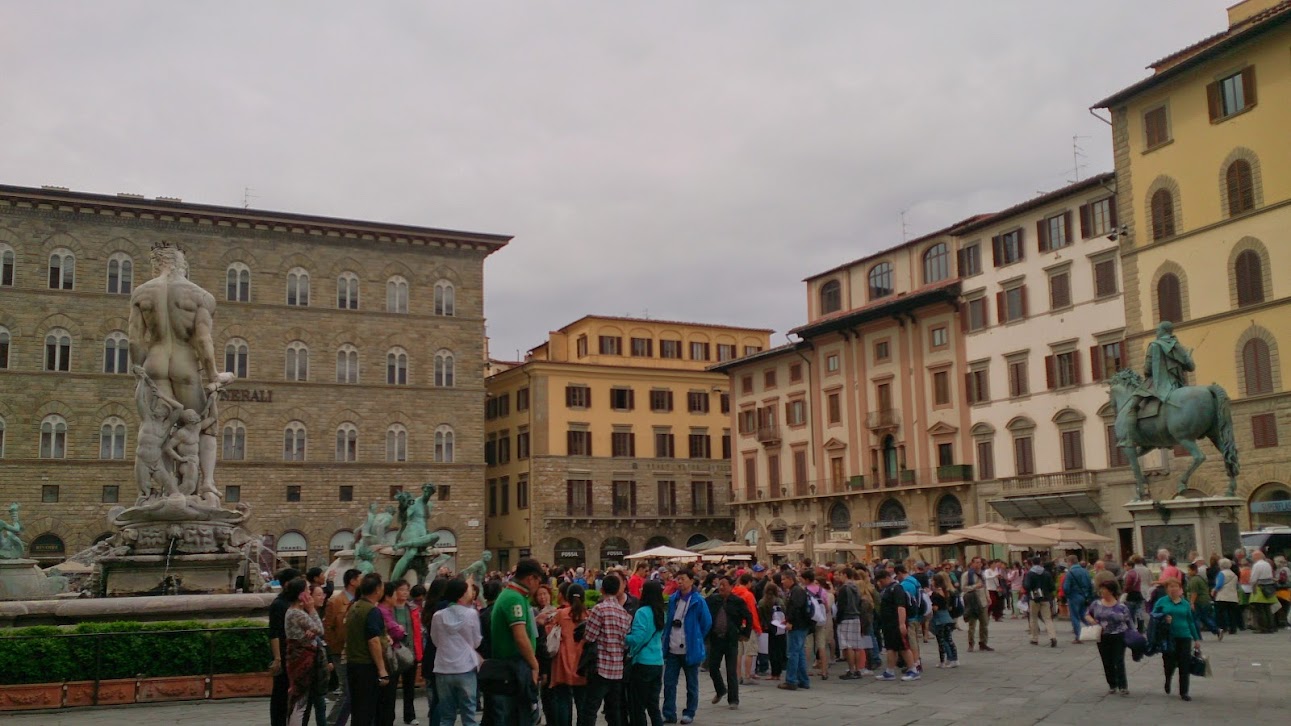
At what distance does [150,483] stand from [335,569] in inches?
477

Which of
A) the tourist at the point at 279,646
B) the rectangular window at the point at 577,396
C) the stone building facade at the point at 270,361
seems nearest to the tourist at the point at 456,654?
the tourist at the point at 279,646

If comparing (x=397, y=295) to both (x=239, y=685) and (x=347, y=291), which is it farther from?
(x=239, y=685)

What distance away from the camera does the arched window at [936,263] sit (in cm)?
5097

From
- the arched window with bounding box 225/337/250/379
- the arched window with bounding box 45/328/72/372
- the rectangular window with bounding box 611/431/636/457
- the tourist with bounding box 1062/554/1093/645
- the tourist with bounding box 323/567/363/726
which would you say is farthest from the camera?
the rectangular window with bounding box 611/431/636/457

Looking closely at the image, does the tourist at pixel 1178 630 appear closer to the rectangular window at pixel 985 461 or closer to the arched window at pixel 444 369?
the rectangular window at pixel 985 461

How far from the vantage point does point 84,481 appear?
4862cm

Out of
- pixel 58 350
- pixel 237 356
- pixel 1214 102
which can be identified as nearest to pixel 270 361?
pixel 237 356

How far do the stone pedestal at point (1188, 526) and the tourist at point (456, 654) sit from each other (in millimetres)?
14870

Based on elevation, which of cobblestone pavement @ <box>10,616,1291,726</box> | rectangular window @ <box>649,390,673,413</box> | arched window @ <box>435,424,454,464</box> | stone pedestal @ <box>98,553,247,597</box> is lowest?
cobblestone pavement @ <box>10,616,1291,726</box>

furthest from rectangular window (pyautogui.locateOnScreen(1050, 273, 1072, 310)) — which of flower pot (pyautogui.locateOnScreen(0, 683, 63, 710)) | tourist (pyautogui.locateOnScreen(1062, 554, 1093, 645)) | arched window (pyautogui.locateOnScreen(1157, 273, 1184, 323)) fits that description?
flower pot (pyautogui.locateOnScreen(0, 683, 63, 710))

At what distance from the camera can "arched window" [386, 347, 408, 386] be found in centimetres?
5491

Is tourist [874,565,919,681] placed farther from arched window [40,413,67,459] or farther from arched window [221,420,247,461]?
arched window [40,413,67,459]

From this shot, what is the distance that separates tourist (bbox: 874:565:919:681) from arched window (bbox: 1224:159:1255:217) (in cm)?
2629

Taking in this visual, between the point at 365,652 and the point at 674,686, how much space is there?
4.11 metres
